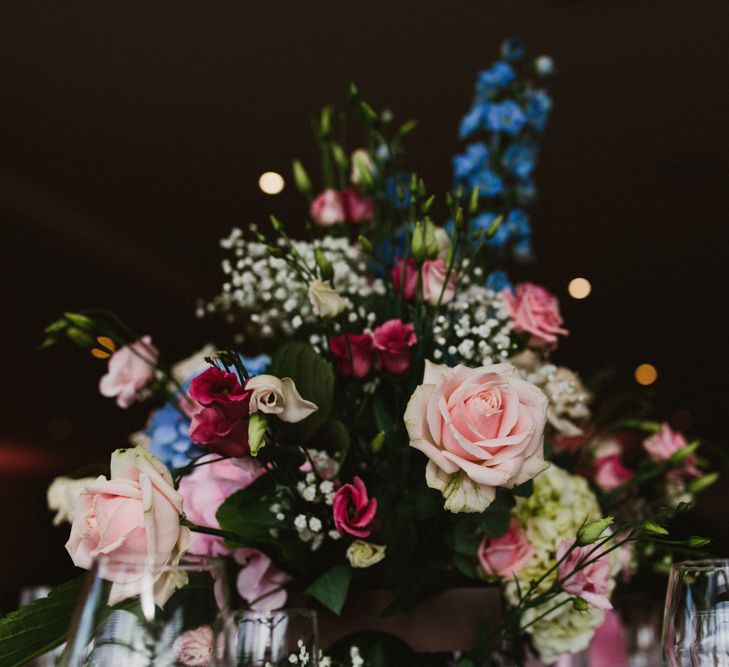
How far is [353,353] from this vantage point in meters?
0.78

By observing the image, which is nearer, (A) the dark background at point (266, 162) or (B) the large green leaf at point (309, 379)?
(B) the large green leaf at point (309, 379)

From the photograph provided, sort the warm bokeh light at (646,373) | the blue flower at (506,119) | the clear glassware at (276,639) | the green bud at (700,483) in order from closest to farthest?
the clear glassware at (276,639) < the green bud at (700,483) < the blue flower at (506,119) < the warm bokeh light at (646,373)

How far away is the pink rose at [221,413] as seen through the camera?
2.09 feet

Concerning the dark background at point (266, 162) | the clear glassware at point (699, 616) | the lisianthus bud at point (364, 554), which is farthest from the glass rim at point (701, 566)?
the dark background at point (266, 162)

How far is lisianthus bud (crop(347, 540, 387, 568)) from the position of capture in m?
0.72

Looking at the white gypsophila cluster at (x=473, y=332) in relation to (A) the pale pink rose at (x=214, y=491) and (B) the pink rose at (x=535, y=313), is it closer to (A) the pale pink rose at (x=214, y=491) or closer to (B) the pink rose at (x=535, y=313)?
(B) the pink rose at (x=535, y=313)

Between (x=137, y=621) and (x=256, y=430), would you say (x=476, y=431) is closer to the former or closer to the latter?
(x=256, y=430)

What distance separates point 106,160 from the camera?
332cm

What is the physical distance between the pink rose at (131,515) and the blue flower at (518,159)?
2.17 feet

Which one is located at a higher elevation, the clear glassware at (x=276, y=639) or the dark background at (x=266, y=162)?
the dark background at (x=266, y=162)

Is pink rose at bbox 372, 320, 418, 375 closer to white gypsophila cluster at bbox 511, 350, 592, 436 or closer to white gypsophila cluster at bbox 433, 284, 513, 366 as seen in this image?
white gypsophila cluster at bbox 433, 284, 513, 366

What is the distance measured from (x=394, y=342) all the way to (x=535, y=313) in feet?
0.69

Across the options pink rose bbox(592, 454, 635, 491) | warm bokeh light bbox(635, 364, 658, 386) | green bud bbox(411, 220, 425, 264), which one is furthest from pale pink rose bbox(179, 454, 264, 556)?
warm bokeh light bbox(635, 364, 658, 386)

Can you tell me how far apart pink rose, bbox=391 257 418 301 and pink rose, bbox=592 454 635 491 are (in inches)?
14.4
